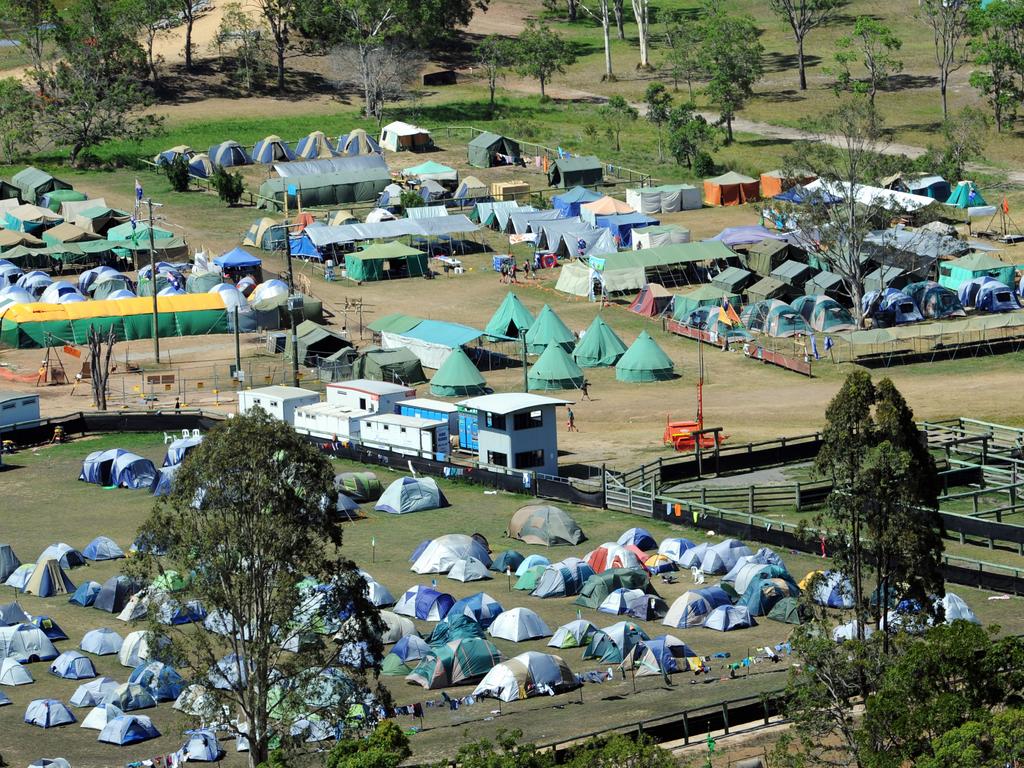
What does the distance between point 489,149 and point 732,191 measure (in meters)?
16.6

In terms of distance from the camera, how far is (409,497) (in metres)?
55.2

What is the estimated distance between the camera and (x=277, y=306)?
79.3 meters

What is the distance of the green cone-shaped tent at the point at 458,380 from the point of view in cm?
6800

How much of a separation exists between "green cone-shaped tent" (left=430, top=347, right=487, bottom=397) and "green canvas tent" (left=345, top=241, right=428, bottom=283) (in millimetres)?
19892

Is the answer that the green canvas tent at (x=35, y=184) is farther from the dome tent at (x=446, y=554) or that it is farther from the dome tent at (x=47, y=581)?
the dome tent at (x=446, y=554)

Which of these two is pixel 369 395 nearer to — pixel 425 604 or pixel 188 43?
pixel 425 604

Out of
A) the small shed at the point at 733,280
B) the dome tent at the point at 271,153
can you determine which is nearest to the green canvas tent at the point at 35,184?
the dome tent at the point at 271,153

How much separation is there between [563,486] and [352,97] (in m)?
77.0

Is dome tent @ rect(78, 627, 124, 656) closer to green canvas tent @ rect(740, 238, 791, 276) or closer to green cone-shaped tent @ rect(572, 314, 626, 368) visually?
green cone-shaped tent @ rect(572, 314, 626, 368)

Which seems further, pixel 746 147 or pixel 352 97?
pixel 352 97

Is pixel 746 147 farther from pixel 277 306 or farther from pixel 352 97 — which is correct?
pixel 277 306

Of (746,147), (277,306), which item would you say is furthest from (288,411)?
(746,147)

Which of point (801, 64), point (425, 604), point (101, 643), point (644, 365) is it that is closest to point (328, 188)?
point (644, 365)

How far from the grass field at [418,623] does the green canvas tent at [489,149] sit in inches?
1956
